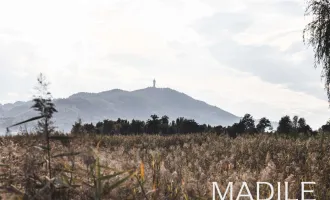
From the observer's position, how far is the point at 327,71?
21.7 m

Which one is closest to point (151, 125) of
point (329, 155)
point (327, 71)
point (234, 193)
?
point (327, 71)

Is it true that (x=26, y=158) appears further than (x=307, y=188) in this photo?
No

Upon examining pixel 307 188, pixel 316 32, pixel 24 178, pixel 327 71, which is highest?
pixel 316 32

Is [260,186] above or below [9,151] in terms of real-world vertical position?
below

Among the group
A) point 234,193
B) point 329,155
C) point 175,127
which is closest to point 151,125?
point 175,127

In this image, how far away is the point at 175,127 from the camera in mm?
62656

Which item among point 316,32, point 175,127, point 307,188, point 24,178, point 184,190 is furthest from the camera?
point 175,127

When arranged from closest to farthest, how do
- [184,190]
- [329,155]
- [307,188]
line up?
[184,190] < [307,188] < [329,155]

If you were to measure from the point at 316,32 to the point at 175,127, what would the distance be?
42.1 m

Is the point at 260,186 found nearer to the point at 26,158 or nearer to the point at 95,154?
the point at 95,154

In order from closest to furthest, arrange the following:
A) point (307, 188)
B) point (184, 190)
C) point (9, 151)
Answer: point (9, 151)
point (184, 190)
point (307, 188)

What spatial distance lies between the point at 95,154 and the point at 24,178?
571 mm

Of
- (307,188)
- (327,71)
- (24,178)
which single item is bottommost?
(307,188)

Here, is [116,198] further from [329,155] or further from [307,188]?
[329,155]
